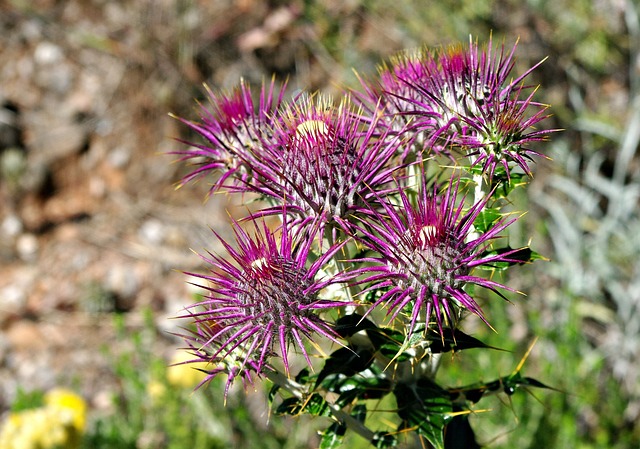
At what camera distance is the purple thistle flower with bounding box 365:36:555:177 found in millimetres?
1741

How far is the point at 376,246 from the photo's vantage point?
1610 millimetres

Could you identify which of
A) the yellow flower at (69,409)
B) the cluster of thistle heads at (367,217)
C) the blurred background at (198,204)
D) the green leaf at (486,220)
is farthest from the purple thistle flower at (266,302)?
the yellow flower at (69,409)

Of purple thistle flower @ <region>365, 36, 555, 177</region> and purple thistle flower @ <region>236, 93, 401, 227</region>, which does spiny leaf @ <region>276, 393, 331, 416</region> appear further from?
purple thistle flower @ <region>365, 36, 555, 177</region>

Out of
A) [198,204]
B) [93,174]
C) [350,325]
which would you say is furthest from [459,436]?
[93,174]

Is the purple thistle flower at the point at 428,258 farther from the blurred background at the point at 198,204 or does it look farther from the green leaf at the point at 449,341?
the blurred background at the point at 198,204

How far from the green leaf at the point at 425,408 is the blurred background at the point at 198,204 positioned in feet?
6.43

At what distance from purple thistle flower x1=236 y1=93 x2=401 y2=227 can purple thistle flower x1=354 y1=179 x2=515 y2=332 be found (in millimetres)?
106

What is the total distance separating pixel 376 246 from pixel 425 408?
1.75 feet

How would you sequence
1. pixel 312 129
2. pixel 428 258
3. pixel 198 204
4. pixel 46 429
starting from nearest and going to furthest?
pixel 428 258 < pixel 312 129 < pixel 46 429 < pixel 198 204

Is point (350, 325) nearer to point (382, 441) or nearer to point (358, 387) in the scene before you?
point (358, 387)

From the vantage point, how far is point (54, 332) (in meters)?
5.56

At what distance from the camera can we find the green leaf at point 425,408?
5.93 feet

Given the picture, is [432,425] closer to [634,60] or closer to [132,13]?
[634,60]

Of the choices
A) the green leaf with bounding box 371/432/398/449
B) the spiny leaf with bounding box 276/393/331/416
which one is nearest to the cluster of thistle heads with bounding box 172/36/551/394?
the spiny leaf with bounding box 276/393/331/416
